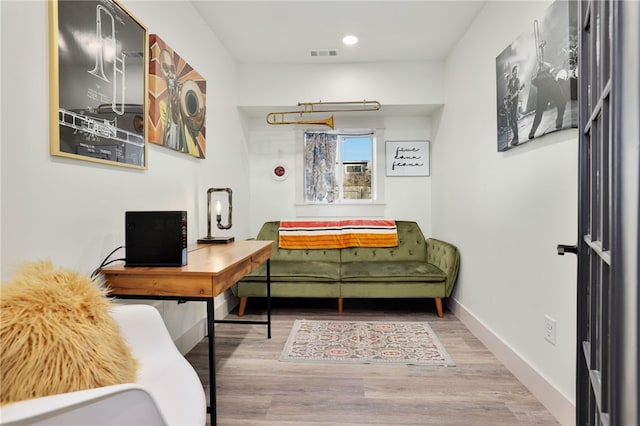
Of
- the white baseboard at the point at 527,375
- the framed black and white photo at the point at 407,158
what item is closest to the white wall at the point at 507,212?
the white baseboard at the point at 527,375

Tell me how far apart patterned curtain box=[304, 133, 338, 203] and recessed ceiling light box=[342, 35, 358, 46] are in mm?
1214

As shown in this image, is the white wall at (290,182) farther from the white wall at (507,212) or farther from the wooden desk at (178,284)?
the wooden desk at (178,284)

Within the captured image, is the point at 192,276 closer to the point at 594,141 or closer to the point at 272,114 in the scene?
the point at 594,141

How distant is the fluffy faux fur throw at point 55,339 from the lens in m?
0.80

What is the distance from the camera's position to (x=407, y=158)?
4164mm

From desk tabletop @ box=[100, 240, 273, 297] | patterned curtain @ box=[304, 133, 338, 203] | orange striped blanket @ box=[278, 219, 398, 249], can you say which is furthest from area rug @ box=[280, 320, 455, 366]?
patterned curtain @ box=[304, 133, 338, 203]

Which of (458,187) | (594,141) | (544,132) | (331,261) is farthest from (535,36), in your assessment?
(331,261)

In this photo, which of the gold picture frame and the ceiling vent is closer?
the gold picture frame

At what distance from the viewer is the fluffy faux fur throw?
0.80 m

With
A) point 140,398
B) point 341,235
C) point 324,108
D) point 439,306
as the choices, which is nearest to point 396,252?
point 341,235

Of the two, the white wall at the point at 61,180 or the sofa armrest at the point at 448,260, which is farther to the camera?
the sofa armrest at the point at 448,260

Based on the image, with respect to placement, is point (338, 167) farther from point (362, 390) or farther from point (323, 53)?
point (362, 390)

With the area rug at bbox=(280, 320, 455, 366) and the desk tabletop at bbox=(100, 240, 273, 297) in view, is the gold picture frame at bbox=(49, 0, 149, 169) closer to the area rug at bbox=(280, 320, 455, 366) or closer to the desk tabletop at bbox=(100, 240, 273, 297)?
the desk tabletop at bbox=(100, 240, 273, 297)

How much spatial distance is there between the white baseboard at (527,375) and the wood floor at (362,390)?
43 millimetres
